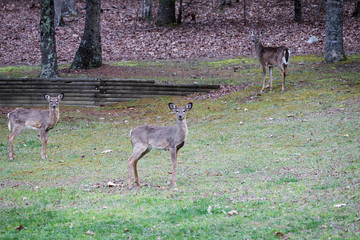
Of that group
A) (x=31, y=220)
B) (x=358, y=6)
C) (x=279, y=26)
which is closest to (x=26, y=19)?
(x=279, y=26)

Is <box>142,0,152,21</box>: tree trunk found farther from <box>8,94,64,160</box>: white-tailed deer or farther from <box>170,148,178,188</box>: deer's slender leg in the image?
<box>170,148,178,188</box>: deer's slender leg

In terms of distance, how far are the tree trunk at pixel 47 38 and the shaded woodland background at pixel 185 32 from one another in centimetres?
606

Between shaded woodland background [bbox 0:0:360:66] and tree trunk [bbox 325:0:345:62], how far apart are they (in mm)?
3631

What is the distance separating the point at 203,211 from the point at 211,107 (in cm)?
1039

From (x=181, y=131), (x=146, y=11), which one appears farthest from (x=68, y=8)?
(x=181, y=131)

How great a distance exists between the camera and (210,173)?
32.2 ft

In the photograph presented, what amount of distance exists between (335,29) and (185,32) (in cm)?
1218

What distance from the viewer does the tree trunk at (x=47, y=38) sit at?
1992 centimetres

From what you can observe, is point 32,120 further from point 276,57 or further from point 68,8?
point 68,8

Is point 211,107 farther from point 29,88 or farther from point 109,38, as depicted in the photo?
point 109,38

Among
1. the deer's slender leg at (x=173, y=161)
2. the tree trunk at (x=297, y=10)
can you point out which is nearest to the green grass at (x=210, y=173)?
the deer's slender leg at (x=173, y=161)

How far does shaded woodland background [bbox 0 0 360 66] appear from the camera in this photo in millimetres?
27516

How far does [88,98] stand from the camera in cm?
1944

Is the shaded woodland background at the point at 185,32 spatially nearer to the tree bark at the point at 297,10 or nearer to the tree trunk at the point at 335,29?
the tree bark at the point at 297,10
